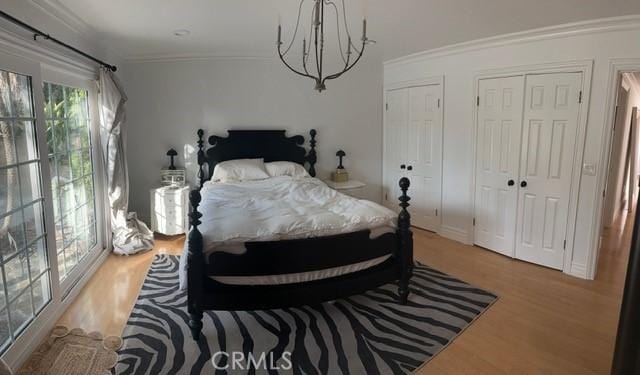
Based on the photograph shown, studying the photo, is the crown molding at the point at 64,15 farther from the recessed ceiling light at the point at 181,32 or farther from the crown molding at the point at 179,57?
the crown molding at the point at 179,57

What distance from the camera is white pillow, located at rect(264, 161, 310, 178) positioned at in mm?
4793

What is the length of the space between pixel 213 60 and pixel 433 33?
108 inches

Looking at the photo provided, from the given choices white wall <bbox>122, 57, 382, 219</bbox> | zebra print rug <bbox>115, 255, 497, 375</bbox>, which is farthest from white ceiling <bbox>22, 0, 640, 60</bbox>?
zebra print rug <bbox>115, 255, 497, 375</bbox>

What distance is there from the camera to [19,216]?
92.7 inches

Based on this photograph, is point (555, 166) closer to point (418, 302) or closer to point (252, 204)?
point (418, 302)

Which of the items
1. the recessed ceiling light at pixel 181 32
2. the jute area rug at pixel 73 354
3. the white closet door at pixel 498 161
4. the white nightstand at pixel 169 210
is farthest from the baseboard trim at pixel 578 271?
the recessed ceiling light at pixel 181 32

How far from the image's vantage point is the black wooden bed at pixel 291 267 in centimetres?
243

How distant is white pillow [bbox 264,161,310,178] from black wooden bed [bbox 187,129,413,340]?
2191 mm

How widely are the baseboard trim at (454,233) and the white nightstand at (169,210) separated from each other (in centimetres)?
321

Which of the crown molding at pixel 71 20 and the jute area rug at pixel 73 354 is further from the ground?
the crown molding at pixel 71 20

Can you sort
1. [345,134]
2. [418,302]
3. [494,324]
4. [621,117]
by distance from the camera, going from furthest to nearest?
[345,134] < [621,117] < [418,302] < [494,324]

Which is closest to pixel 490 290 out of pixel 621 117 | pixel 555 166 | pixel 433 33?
pixel 555 166

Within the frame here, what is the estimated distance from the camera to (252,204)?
3.41 meters

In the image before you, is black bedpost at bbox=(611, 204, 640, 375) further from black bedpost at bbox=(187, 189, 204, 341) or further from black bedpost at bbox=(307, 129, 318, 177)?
black bedpost at bbox=(307, 129, 318, 177)
